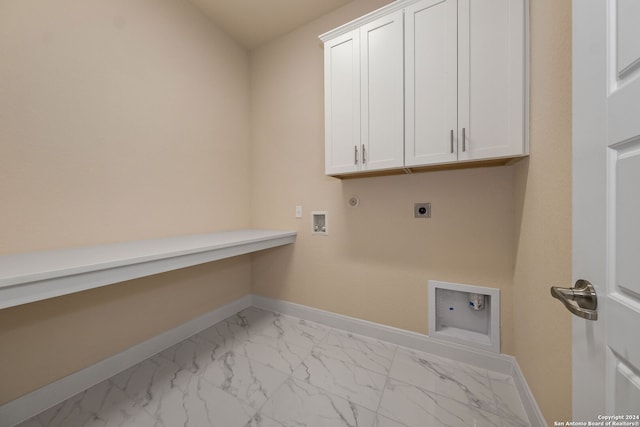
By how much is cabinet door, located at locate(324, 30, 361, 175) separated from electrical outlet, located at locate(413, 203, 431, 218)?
502 millimetres

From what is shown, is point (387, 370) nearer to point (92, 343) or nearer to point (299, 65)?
point (92, 343)

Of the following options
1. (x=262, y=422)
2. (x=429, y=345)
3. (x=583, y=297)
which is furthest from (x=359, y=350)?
(x=583, y=297)

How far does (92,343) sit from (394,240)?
6.49 feet

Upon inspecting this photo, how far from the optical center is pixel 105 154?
1.32m

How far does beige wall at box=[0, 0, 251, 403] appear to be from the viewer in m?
1.06

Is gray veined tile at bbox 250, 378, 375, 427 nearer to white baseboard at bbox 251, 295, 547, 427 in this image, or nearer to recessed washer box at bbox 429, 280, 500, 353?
white baseboard at bbox 251, 295, 547, 427

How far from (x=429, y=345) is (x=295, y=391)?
0.93 meters

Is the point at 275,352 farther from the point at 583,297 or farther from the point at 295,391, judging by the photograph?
the point at 583,297

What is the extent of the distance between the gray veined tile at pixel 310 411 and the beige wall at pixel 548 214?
779 millimetres

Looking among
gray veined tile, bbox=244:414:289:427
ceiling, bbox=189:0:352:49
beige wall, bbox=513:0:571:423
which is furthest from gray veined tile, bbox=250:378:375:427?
ceiling, bbox=189:0:352:49

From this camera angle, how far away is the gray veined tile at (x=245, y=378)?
1.18 m

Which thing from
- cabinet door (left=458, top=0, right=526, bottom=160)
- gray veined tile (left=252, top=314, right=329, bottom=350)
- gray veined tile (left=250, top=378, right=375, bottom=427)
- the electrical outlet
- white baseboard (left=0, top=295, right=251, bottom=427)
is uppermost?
cabinet door (left=458, top=0, right=526, bottom=160)

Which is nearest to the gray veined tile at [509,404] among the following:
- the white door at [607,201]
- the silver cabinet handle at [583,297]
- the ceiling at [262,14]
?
the white door at [607,201]

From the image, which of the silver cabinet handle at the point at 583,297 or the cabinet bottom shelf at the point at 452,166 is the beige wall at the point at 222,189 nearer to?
the cabinet bottom shelf at the point at 452,166
